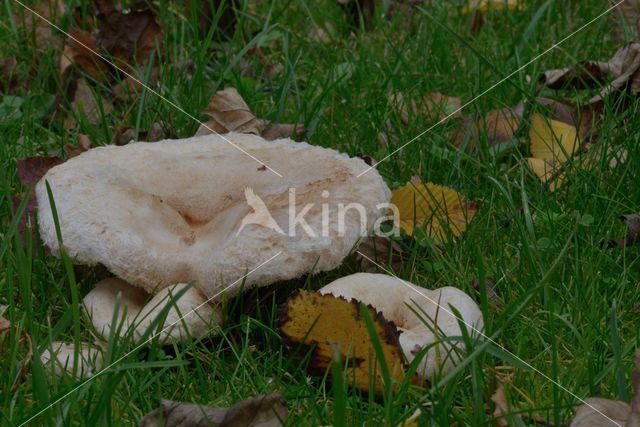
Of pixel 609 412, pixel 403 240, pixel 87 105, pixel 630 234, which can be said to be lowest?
pixel 87 105

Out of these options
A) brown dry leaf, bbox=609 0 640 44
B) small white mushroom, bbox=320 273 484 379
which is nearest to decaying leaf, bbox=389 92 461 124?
brown dry leaf, bbox=609 0 640 44

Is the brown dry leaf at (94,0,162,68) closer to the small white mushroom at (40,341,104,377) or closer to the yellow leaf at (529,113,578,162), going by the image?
the yellow leaf at (529,113,578,162)

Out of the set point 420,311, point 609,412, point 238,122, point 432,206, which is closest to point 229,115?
point 238,122

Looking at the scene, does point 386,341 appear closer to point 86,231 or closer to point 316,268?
point 316,268

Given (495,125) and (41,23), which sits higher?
(495,125)

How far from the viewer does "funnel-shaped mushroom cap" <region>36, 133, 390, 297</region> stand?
225 centimetres

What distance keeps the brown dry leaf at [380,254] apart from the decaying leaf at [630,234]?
0.58 meters

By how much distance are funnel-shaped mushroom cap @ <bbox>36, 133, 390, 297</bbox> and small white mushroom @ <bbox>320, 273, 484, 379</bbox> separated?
94 mm

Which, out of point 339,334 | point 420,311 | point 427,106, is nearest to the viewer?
point 339,334

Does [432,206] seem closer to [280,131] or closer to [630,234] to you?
[630,234]

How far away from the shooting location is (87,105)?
3.72 m

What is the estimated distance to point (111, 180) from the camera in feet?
8.14

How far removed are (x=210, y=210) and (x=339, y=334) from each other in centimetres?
59

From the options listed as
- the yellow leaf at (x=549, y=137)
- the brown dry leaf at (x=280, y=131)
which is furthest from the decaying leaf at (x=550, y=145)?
the brown dry leaf at (x=280, y=131)
